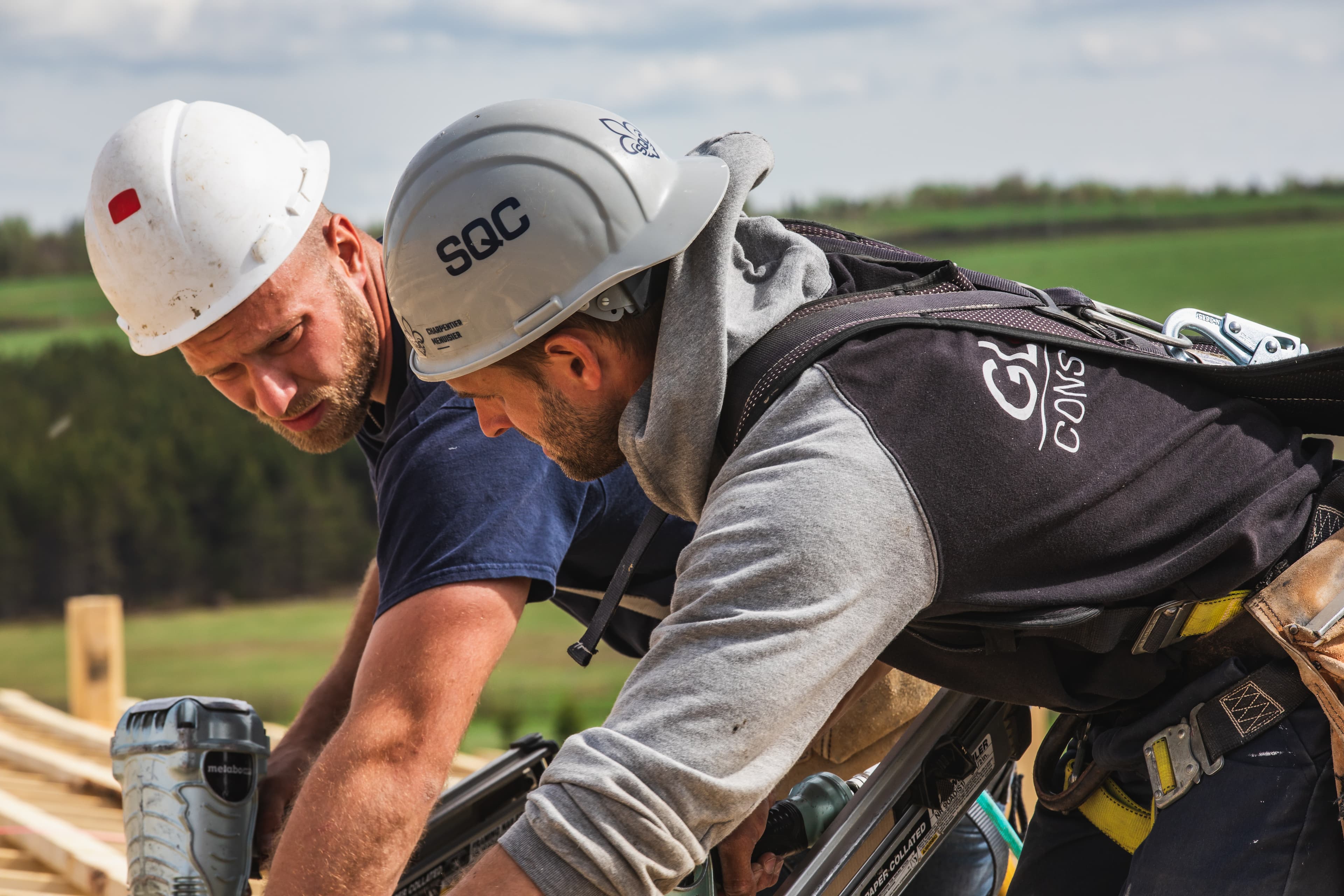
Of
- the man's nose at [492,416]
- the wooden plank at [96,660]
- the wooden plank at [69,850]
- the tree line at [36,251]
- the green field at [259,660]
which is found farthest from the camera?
the tree line at [36,251]

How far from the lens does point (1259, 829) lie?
158 cm

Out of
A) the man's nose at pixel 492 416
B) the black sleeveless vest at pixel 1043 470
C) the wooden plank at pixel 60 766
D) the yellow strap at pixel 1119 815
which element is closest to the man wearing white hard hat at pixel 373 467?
the man's nose at pixel 492 416

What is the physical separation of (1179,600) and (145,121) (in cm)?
211

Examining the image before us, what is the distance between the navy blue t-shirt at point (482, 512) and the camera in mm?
1957

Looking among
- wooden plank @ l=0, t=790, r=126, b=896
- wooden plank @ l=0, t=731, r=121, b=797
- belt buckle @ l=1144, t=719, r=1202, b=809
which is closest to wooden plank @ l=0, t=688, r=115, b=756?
wooden plank @ l=0, t=731, r=121, b=797

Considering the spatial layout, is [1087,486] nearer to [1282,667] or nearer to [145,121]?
[1282,667]

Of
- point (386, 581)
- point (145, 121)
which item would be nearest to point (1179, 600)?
point (386, 581)

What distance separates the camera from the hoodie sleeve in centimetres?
126

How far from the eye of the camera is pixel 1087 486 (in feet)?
4.69

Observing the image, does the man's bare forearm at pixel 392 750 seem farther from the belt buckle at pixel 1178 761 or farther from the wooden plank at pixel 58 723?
the wooden plank at pixel 58 723

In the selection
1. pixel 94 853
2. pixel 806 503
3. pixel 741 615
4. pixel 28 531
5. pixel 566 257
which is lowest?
pixel 28 531

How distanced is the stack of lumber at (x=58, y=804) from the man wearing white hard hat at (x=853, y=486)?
66.0 inches

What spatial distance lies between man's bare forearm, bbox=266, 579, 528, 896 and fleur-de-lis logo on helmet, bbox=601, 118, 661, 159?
0.73m

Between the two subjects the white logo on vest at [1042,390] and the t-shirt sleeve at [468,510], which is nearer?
the white logo on vest at [1042,390]
